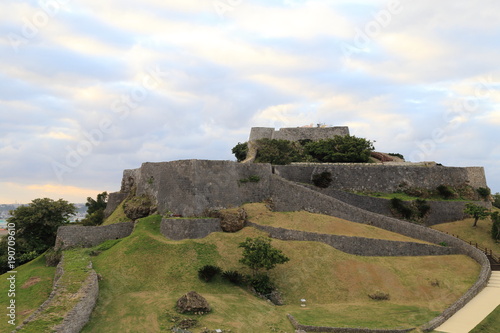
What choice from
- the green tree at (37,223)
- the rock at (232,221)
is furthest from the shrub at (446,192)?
the green tree at (37,223)

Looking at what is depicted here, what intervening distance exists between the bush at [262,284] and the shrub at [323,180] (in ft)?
59.0

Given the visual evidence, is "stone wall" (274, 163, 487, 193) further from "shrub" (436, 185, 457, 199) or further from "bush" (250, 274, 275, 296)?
"bush" (250, 274, 275, 296)

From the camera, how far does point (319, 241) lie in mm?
31453

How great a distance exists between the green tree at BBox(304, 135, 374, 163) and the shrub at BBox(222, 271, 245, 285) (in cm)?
2708

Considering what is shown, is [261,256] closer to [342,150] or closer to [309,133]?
[342,150]

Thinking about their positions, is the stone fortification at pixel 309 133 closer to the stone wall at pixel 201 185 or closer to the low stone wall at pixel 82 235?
the stone wall at pixel 201 185

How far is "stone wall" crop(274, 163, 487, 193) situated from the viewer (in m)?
43.2

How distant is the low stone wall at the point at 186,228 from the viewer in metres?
31.7

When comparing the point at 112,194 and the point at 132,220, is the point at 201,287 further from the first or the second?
the point at 112,194

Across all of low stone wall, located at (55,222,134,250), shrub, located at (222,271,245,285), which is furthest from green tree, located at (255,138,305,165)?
shrub, located at (222,271,245,285)

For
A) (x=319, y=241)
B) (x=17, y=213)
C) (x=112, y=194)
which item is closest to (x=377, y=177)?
(x=319, y=241)

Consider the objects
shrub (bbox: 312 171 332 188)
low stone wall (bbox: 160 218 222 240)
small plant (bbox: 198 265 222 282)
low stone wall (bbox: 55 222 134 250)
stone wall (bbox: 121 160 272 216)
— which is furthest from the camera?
shrub (bbox: 312 171 332 188)

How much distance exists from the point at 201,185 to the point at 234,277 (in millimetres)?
10780

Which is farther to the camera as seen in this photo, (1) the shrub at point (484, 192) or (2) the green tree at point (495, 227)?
(1) the shrub at point (484, 192)
